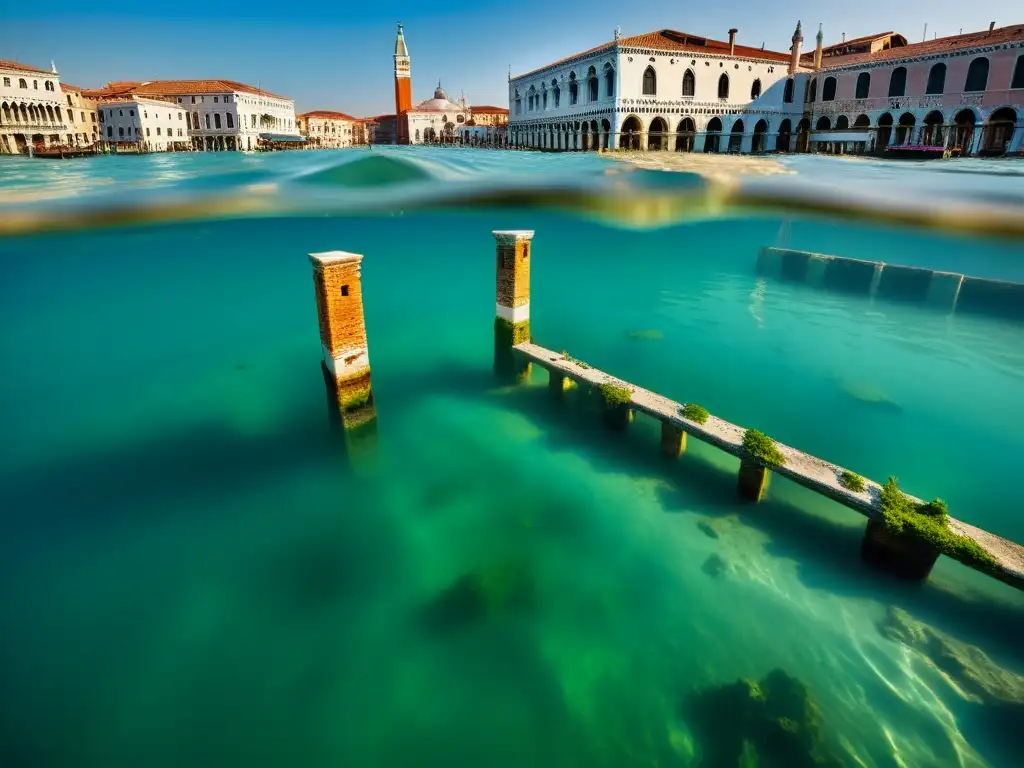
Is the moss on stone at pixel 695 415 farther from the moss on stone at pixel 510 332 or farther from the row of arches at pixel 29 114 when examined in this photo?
the row of arches at pixel 29 114

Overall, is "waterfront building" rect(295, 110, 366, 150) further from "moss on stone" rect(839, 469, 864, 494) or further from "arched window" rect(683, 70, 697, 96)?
"moss on stone" rect(839, 469, 864, 494)

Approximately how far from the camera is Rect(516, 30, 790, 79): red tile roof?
38312mm

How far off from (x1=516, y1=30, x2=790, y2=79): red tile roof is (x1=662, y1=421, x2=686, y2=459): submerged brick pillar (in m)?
38.5

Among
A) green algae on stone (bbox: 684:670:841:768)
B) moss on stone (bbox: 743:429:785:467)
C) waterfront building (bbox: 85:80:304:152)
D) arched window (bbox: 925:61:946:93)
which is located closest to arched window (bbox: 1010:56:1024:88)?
arched window (bbox: 925:61:946:93)

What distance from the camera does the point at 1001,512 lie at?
6.50 m

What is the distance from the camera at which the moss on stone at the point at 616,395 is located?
26.0 feet

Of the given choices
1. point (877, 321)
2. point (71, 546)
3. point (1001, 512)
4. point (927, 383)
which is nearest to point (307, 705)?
point (71, 546)

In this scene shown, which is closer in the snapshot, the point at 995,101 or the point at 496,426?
the point at 496,426

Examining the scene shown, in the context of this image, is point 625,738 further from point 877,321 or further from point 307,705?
point 877,321

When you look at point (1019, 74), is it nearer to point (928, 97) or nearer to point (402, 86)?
point (928, 97)

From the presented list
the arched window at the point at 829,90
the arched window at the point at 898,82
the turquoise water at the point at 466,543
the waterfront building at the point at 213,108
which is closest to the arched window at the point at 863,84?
the arched window at the point at 898,82

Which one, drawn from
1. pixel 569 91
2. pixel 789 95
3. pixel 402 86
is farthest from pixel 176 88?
pixel 789 95

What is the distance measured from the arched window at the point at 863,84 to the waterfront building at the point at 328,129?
232 ft

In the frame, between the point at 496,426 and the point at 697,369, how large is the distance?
A: 469 centimetres
